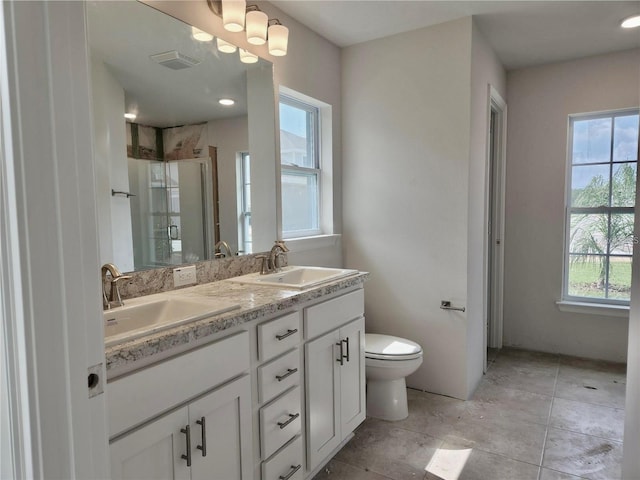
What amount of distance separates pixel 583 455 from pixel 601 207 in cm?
203

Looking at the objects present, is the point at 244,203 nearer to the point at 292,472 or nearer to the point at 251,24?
the point at 251,24

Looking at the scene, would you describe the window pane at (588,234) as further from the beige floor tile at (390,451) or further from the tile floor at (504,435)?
the beige floor tile at (390,451)

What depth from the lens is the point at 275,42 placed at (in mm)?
2188

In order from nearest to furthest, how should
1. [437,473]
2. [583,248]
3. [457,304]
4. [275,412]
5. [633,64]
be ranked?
1. [275,412]
2. [437,473]
3. [457,304]
4. [633,64]
5. [583,248]

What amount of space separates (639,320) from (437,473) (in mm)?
1592

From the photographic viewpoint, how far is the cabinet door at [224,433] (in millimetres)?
1229

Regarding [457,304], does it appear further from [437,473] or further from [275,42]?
[275,42]

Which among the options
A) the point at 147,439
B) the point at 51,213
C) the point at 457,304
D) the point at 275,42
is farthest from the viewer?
the point at 457,304

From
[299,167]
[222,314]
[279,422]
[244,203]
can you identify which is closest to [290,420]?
[279,422]

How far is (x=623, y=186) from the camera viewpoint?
3.20 metres

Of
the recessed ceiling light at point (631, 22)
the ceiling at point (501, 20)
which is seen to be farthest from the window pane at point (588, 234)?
the recessed ceiling light at point (631, 22)

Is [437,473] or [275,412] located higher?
[275,412]

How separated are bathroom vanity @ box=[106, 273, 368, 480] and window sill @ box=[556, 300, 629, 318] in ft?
7.04

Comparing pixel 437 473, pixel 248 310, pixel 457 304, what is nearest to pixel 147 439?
pixel 248 310
